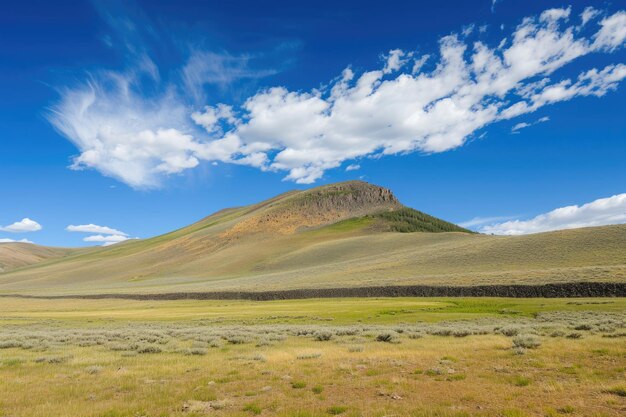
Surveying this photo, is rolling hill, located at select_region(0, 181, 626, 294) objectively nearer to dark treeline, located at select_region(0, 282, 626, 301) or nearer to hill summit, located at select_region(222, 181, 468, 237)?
hill summit, located at select_region(222, 181, 468, 237)

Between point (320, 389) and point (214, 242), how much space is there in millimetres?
169101

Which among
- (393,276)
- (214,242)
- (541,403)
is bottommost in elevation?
(541,403)

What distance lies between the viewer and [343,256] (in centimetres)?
12044

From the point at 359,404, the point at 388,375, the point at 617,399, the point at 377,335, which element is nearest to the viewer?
the point at 617,399

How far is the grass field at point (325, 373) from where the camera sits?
1080cm

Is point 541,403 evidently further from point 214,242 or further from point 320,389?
Answer: point 214,242

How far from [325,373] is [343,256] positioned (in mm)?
106309

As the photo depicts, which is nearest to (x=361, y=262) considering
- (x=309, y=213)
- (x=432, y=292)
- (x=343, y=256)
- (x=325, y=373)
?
(x=343, y=256)

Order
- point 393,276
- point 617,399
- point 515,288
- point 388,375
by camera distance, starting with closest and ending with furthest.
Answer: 1. point 617,399
2. point 388,375
3. point 515,288
4. point 393,276

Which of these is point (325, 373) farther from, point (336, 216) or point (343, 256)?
point (336, 216)

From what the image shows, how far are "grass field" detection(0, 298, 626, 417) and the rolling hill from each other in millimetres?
34738

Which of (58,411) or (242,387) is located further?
(242,387)

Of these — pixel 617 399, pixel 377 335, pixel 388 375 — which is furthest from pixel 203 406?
pixel 377 335

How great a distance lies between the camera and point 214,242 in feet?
577
